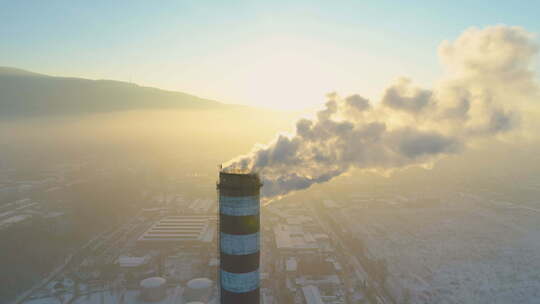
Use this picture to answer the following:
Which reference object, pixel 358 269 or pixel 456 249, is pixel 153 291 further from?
pixel 456 249

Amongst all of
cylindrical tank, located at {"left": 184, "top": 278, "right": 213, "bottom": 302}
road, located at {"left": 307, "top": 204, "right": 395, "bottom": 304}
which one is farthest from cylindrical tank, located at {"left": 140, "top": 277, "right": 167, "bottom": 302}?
road, located at {"left": 307, "top": 204, "right": 395, "bottom": 304}

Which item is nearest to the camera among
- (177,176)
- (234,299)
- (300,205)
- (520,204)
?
(234,299)

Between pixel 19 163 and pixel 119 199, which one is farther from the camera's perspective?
pixel 19 163

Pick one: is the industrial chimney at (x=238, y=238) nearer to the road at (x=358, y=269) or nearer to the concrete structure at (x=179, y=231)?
the road at (x=358, y=269)

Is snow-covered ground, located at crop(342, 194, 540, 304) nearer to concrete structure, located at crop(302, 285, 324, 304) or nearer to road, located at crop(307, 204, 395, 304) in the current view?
road, located at crop(307, 204, 395, 304)

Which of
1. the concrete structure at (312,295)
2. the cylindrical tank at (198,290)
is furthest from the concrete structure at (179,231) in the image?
the concrete structure at (312,295)

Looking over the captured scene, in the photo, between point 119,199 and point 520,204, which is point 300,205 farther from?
point 520,204

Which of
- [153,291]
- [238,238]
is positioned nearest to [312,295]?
[153,291]

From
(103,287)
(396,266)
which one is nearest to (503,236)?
(396,266)
